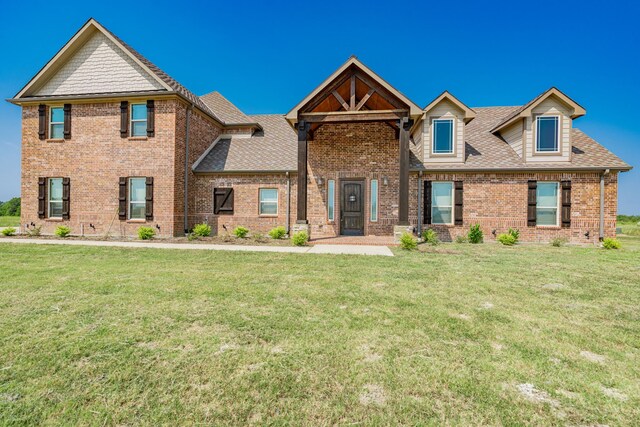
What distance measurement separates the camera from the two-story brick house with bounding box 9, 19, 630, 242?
12.6 m

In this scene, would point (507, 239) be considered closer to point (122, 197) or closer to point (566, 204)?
point (566, 204)

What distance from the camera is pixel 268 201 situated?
1416cm

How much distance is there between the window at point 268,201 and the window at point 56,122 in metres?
9.53

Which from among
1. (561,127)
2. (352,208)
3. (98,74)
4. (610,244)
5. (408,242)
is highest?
(98,74)

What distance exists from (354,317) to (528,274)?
4.86m

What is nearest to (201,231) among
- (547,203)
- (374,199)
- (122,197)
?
(122,197)

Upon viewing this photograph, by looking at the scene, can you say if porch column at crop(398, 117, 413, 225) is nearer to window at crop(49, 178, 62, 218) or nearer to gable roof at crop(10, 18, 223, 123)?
gable roof at crop(10, 18, 223, 123)

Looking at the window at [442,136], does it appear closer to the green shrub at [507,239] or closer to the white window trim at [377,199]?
the white window trim at [377,199]

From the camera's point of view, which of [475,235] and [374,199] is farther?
[374,199]

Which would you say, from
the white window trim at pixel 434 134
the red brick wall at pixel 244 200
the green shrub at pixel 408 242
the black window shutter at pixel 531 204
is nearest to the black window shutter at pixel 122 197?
the red brick wall at pixel 244 200

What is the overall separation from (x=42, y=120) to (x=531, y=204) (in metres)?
21.9

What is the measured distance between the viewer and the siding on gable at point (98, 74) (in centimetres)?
1341

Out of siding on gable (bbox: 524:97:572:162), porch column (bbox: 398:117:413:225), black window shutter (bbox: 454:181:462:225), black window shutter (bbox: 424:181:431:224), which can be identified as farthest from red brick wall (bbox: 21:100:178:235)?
siding on gable (bbox: 524:97:572:162)

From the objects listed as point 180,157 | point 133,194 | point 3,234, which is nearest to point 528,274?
point 180,157
